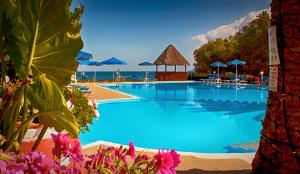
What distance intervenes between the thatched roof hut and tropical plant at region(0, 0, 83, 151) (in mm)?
34090

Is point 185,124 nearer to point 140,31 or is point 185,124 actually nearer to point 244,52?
point 244,52

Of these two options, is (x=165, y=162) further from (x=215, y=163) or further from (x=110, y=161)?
(x=215, y=163)

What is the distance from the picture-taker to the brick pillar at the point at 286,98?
3.02 m

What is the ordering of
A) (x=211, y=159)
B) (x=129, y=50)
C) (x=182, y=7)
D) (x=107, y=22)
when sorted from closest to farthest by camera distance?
(x=211, y=159)
(x=182, y=7)
(x=107, y=22)
(x=129, y=50)

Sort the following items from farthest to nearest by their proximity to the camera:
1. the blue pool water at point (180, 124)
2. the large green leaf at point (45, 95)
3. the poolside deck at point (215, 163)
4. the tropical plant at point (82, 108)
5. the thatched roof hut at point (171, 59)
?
the thatched roof hut at point (171, 59) → the blue pool water at point (180, 124) → the poolside deck at point (215, 163) → the tropical plant at point (82, 108) → the large green leaf at point (45, 95)

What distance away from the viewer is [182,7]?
174ft

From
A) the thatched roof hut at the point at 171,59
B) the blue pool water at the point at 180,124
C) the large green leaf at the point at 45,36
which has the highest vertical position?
the thatched roof hut at the point at 171,59

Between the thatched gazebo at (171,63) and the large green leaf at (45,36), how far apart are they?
1264 inches

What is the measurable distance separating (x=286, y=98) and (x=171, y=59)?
33336 millimetres

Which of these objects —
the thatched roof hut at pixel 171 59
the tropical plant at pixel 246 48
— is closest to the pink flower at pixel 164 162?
the tropical plant at pixel 246 48

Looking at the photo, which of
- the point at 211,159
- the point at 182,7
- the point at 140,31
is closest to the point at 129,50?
the point at 140,31

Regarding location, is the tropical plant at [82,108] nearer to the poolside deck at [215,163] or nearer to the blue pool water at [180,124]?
the poolside deck at [215,163]

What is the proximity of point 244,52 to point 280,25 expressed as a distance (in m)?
33.9

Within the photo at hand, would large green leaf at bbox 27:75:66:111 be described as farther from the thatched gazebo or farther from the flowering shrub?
the thatched gazebo
